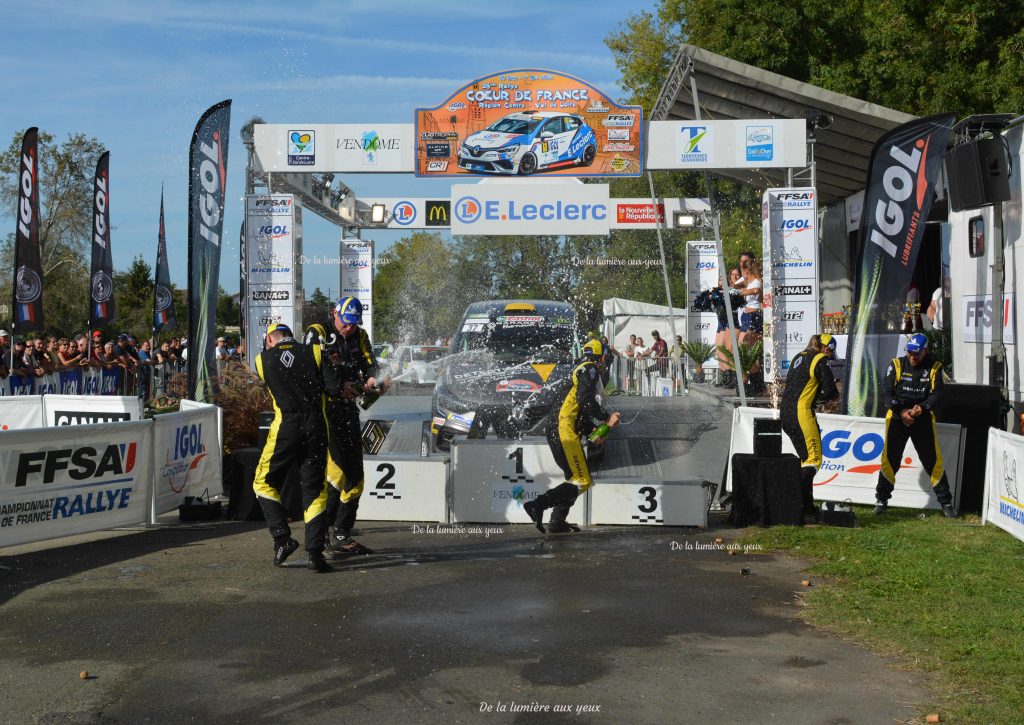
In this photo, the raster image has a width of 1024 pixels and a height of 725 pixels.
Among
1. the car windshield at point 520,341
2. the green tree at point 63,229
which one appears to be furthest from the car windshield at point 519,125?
the green tree at point 63,229

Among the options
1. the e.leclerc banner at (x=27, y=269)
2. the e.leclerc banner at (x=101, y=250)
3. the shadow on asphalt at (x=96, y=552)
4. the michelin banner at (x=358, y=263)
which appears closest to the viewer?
the shadow on asphalt at (x=96, y=552)

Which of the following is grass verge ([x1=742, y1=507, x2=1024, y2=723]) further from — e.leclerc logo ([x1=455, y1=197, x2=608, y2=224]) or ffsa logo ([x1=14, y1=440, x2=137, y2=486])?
e.leclerc logo ([x1=455, y1=197, x2=608, y2=224])

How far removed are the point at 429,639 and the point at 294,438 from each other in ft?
9.10

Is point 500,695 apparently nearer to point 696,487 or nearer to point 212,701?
point 212,701

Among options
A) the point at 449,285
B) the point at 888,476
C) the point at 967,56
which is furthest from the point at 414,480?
the point at 449,285

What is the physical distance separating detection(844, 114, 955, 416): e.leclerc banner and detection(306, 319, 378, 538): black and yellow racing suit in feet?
23.3

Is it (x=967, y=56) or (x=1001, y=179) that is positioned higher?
(x=967, y=56)

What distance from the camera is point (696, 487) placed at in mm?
10617

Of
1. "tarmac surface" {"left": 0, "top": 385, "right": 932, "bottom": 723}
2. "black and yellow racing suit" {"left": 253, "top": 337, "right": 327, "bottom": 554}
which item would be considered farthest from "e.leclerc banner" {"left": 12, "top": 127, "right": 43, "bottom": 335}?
"black and yellow racing suit" {"left": 253, "top": 337, "right": 327, "bottom": 554}

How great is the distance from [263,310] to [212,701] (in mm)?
11880

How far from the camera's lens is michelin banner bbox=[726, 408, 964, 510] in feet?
38.8

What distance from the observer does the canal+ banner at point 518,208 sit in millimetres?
18328

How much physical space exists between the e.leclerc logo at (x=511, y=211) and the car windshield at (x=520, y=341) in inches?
111

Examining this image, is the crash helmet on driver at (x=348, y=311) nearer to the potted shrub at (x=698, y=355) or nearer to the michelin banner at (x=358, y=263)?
the potted shrub at (x=698, y=355)
